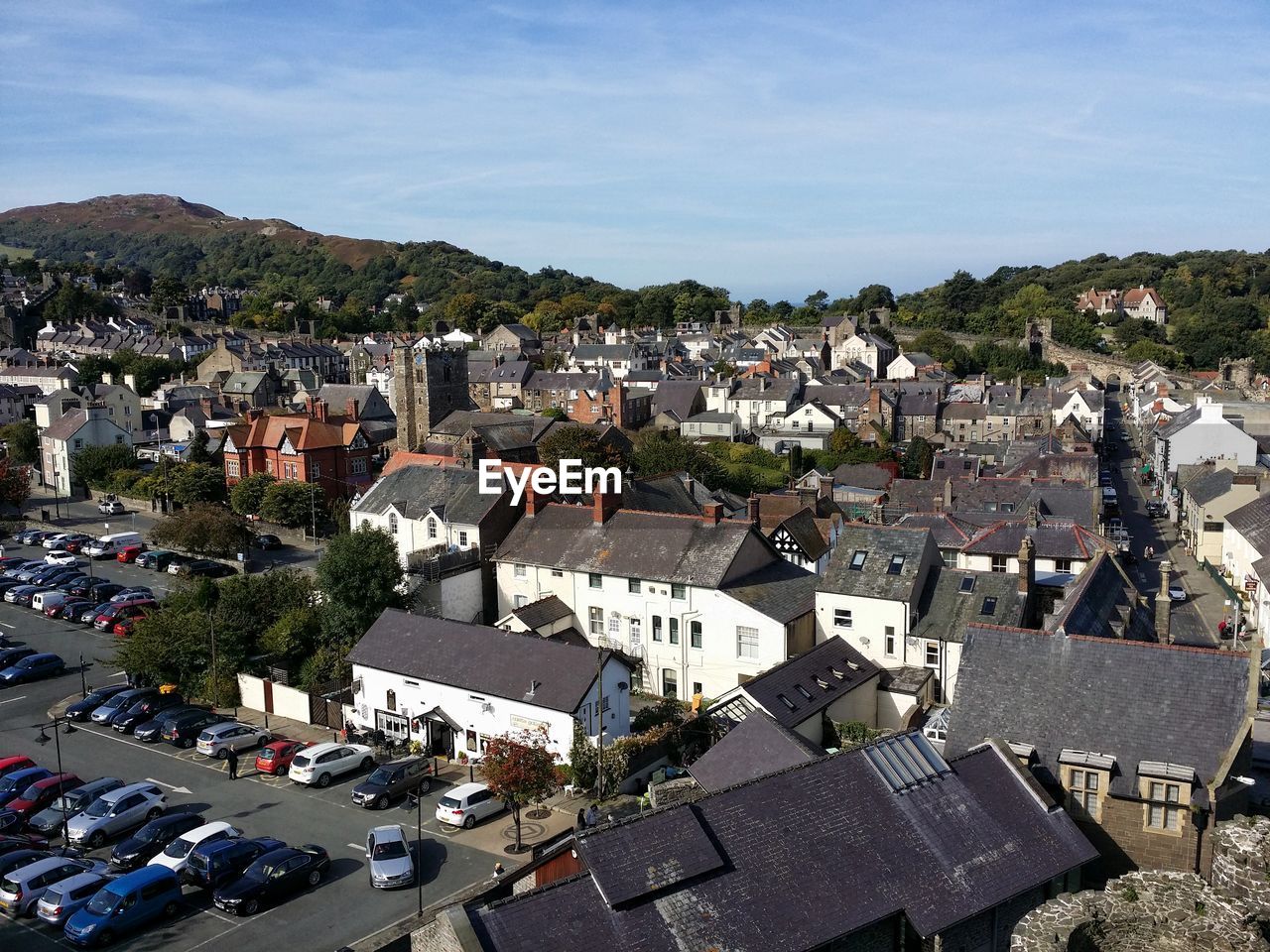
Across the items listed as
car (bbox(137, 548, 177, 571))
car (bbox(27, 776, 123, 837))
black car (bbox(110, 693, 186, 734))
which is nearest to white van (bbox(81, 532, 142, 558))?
car (bbox(137, 548, 177, 571))

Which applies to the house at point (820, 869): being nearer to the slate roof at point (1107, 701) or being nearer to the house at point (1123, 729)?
the house at point (1123, 729)

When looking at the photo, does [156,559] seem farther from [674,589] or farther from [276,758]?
[674,589]

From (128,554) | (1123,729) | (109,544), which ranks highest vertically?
(1123,729)

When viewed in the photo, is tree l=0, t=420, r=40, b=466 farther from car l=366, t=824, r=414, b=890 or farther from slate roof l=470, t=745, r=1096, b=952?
slate roof l=470, t=745, r=1096, b=952

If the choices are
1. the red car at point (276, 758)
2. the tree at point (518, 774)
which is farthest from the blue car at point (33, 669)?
the tree at point (518, 774)

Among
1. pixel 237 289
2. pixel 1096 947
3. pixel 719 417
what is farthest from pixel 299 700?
pixel 237 289

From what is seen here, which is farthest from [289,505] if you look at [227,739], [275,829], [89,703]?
[275,829]
